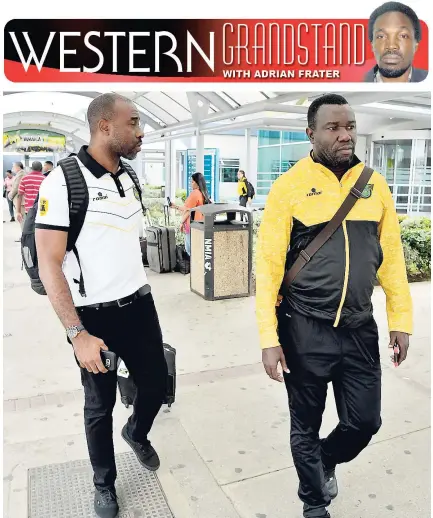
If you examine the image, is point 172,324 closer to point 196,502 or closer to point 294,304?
point 196,502

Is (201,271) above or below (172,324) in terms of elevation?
above

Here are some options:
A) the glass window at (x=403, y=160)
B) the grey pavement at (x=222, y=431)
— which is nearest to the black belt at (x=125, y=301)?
the grey pavement at (x=222, y=431)

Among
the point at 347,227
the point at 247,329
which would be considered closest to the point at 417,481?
the point at 347,227

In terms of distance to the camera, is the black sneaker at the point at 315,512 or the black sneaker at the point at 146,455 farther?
the black sneaker at the point at 146,455

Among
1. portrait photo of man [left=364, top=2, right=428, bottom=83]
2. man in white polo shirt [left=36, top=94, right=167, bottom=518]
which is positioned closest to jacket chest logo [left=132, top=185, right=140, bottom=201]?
man in white polo shirt [left=36, top=94, right=167, bottom=518]

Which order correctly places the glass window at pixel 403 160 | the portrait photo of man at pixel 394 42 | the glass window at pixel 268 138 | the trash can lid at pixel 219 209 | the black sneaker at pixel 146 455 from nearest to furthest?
the black sneaker at pixel 146 455
the portrait photo of man at pixel 394 42
the trash can lid at pixel 219 209
the glass window at pixel 403 160
the glass window at pixel 268 138

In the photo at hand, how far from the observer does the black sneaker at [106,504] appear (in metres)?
2.26

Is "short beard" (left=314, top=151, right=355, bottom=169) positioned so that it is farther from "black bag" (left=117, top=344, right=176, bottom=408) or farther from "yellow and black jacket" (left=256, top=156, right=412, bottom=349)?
"black bag" (left=117, top=344, right=176, bottom=408)

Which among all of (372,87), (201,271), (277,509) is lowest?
(277,509)

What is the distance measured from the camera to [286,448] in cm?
289

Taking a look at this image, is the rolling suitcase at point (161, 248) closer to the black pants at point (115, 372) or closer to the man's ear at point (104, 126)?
the black pants at point (115, 372)

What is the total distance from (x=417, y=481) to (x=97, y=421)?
159 centimetres

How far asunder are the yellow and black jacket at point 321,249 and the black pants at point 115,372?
1.83ft

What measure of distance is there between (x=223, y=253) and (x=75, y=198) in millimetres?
3981
